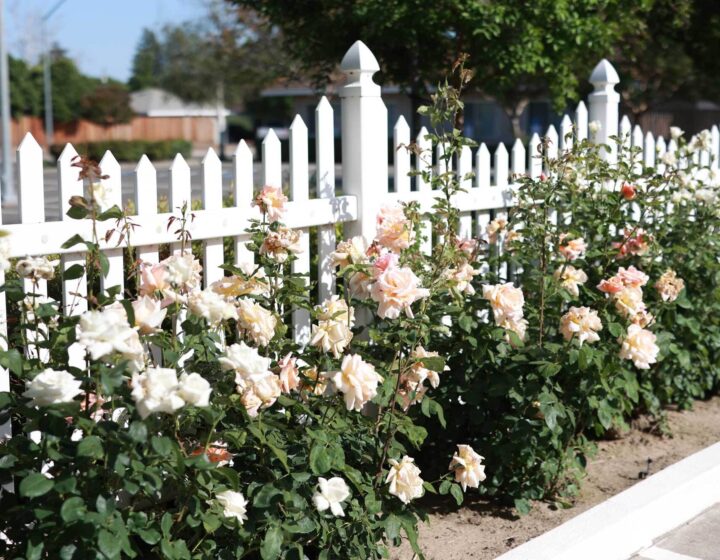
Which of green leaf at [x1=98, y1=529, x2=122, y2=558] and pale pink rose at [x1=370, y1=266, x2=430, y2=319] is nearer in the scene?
green leaf at [x1=98, y1=529, x2=122, y2=558]

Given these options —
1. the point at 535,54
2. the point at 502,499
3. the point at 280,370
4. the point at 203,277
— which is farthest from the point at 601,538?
the point at 535,54

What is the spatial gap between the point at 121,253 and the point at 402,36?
6656 mm

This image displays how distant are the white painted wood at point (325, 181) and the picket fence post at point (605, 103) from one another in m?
2.25

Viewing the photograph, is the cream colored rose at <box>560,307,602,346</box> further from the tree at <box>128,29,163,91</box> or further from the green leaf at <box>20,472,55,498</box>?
the tree at <box>128,29,163,91</box>

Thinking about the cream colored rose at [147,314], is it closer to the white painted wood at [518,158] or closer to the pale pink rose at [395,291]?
the pale pink rose at [395,291]

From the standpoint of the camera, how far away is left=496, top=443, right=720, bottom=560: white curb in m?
3.60

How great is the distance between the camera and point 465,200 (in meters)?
4.86

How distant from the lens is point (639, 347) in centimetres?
388

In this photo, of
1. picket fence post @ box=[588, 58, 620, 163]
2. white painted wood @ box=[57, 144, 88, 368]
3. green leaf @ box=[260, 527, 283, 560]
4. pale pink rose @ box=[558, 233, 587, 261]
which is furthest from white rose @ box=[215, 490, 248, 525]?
picket fence post @ box=[588, 58, 620, 163]

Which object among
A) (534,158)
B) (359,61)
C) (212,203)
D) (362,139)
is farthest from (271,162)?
(534,158)

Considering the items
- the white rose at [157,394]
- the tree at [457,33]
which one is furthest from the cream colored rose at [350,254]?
the tree at [457,33]

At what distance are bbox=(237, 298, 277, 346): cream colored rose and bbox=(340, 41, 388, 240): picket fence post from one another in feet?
4.19

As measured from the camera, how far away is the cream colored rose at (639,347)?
387 centimetres

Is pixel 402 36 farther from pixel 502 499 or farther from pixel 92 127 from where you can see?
pixel 92 127
